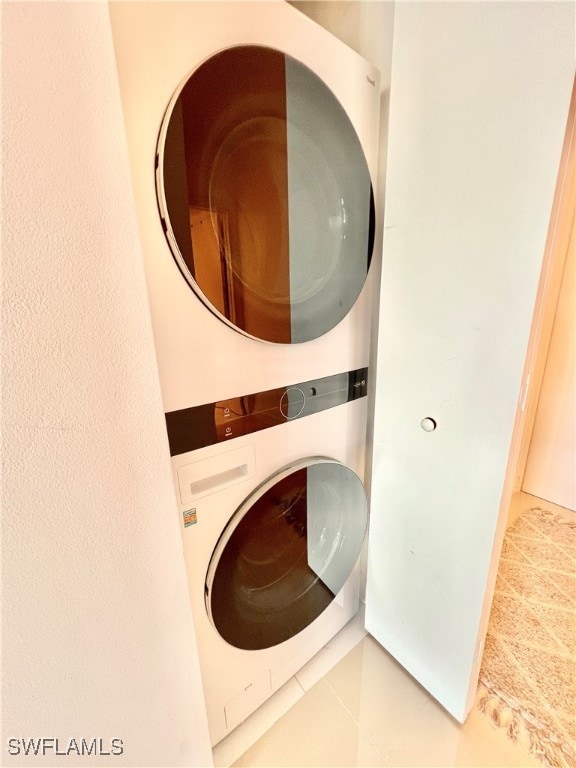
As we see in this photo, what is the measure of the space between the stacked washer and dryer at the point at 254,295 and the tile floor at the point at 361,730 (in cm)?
9

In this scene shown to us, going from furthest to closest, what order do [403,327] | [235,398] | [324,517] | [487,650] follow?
1. [487,650]
2. [324,517]
3. [403,327]
4. [235,398]

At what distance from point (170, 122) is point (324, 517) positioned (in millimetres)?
978

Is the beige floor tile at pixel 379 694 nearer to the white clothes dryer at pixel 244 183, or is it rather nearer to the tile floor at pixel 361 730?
the tile floor at pixel 361 730

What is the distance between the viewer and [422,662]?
101cm

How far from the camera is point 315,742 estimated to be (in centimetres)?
94

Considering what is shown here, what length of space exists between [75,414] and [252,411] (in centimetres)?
37

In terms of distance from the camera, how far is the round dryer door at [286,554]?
768 millimetres

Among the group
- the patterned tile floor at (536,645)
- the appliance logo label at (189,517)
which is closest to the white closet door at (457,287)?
the patterned tile floor at (536,645)

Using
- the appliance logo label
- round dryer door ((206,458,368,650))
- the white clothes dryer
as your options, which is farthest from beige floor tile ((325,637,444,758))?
the white clothes dryer

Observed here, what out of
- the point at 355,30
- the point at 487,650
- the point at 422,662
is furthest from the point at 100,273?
the point at 487,650

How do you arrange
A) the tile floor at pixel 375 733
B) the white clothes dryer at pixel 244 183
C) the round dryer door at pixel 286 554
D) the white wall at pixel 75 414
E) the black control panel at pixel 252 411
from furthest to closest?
the tile floor at pixel 375 733 < the round dryer door at pixel 286 554 < the black control panel at pixel 252 411 < the white clothes dryer at pixel 244 183 < the white wall at pixel 75 414

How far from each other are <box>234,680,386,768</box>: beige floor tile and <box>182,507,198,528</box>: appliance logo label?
78cm

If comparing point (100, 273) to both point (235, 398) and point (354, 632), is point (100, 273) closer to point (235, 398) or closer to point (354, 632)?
point (235, 398)

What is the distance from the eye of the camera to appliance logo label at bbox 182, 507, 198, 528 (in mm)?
690
